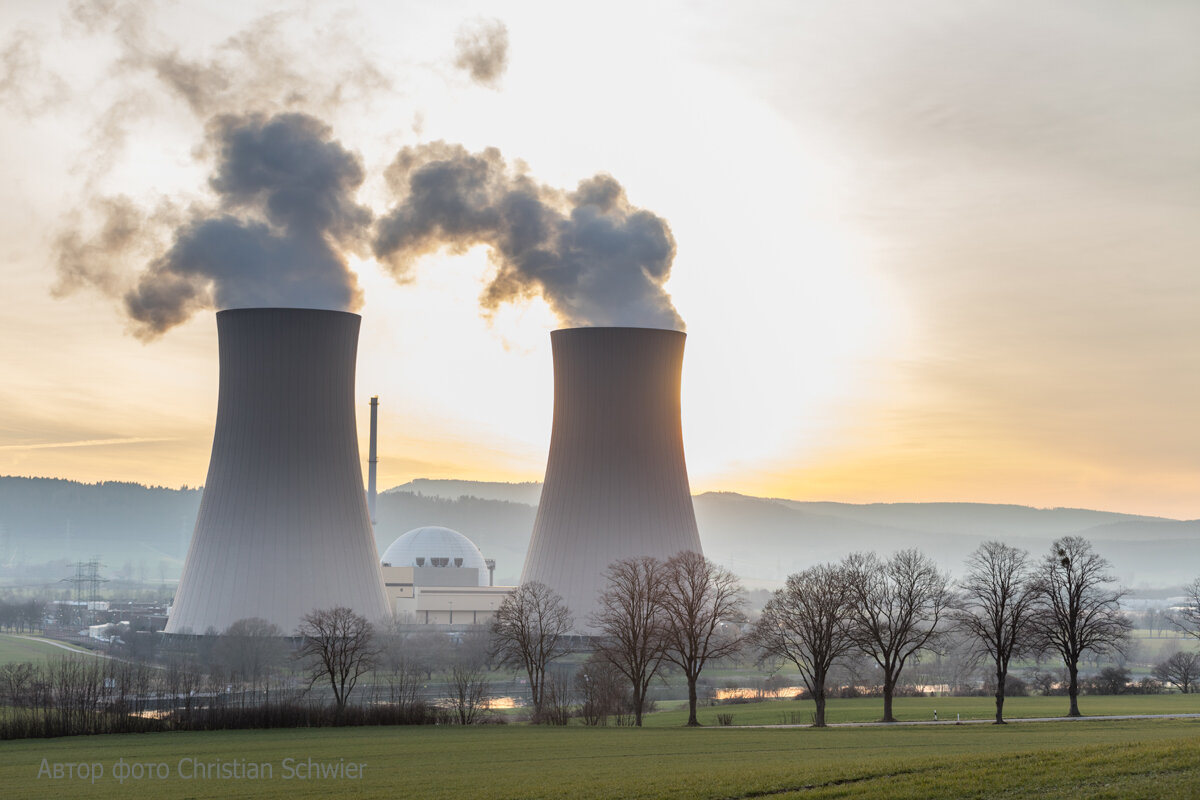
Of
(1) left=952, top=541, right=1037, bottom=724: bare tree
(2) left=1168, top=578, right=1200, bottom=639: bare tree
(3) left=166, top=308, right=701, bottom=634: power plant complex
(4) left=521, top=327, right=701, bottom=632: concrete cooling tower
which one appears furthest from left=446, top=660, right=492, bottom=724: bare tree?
(2) left=1168, top=578, right=1200, bottom=639: bare tree

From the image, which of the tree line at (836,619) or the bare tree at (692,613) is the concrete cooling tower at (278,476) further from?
the bare tree at (692,613)

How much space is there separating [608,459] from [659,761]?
19414 millimetres

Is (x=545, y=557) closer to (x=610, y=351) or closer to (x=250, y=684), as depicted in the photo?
(x=610, y=351)

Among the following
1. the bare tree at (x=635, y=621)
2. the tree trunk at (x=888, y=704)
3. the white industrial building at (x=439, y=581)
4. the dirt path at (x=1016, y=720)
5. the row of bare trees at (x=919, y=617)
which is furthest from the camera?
the white industrial building at (x=439, y=581)

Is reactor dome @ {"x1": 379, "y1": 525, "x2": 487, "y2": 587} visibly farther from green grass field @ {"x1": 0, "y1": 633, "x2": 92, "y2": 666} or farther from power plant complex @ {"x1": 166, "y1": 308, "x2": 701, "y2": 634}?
power plant complex @ {"x1": 166, "y1": 308, "x2": 701, "y2": 634}

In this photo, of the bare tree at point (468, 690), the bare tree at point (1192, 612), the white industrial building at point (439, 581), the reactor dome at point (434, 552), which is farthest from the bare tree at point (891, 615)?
the reactor dome at point (434, 552)

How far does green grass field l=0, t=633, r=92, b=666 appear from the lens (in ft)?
150

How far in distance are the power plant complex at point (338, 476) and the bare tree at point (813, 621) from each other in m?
6.46

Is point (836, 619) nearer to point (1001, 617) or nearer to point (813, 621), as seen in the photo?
point (813, 621)

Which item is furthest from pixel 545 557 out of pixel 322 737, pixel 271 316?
pixel 322 737

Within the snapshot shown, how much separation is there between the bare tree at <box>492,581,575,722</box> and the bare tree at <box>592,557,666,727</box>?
1.48 meters

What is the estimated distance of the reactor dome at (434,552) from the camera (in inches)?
2569

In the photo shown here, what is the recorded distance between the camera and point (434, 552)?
65750 millimetres

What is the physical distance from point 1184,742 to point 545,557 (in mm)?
26582
